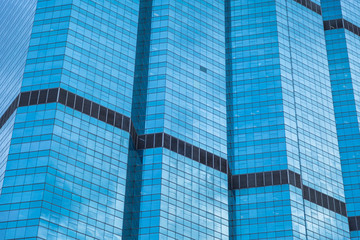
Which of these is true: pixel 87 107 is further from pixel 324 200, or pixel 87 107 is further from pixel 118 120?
pixel 324 200

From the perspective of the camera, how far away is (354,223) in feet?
490

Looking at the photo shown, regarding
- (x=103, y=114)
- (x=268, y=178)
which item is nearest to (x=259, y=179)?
(x=268, y=178)

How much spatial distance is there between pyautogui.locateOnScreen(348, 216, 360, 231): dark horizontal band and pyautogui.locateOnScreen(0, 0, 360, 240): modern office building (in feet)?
0.94

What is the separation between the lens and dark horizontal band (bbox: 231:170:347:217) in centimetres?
→ 13912

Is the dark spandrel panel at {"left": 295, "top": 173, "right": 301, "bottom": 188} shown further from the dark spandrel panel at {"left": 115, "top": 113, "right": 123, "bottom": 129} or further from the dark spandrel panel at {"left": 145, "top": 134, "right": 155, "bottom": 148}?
the dark spandrel panel at {"left": 115, "top": 113, "right": 123, "bottom": 129}

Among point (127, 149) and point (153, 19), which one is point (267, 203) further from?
point (153, 19)

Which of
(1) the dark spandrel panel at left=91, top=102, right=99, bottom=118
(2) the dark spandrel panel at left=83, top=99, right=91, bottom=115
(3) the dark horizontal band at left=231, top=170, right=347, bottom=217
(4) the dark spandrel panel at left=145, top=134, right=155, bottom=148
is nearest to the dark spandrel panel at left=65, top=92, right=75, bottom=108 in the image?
(2) the dark spandrel panel at left=83, top=99, right=91, bottom=115

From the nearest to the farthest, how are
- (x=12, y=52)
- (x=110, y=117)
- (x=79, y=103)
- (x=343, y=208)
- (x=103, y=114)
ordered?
(x=79, y=103) → (x=103, y=114) → (x=110, y=117) → (x=12, y=52) → (x=343, y=208)

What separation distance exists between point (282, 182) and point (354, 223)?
901 inches

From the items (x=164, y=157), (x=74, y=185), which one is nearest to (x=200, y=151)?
(x=164, y=157)

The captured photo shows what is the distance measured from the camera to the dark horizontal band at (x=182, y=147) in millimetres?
132125

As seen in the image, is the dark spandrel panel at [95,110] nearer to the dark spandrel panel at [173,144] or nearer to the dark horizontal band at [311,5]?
the dark spandrel panel at [173,144]

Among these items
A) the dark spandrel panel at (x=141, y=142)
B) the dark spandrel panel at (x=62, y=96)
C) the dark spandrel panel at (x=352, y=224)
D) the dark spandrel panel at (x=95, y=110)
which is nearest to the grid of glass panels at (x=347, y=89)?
the dark spandrel panel at (x=352, y=224)

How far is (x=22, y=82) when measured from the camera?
128500 millimetres
